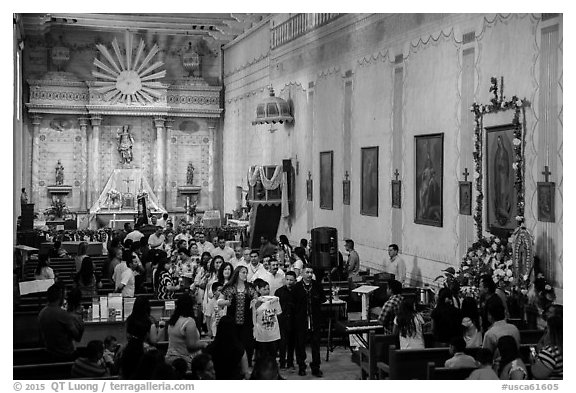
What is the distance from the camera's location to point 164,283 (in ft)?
45.2

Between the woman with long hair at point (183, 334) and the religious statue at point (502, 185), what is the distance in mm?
6336

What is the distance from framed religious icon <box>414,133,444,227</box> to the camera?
16.3 meters

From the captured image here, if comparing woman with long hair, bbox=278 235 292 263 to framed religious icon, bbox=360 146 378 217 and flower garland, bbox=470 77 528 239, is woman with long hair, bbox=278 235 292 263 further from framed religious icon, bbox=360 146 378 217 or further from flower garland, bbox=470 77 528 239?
flower garland, bbox=470 77 528 239

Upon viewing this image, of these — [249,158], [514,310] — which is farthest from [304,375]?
[249,158]

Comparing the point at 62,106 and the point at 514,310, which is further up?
the point at 62,106

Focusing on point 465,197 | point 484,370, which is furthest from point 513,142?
point 484,370

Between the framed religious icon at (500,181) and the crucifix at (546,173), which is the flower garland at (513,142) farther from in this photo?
the crucifix at (546,173)

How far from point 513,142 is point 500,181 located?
3.07ft

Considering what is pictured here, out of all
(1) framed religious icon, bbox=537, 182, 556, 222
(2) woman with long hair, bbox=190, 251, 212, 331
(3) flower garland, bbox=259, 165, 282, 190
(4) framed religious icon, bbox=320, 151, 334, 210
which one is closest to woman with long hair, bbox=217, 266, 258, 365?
(2) woman with long hair, bbox=190, 251, 212, 331

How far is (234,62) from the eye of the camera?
1300 inches

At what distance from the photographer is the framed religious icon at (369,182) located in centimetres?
1950

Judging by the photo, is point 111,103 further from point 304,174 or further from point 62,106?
point 304,174

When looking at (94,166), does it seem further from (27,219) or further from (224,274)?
(224,274)
